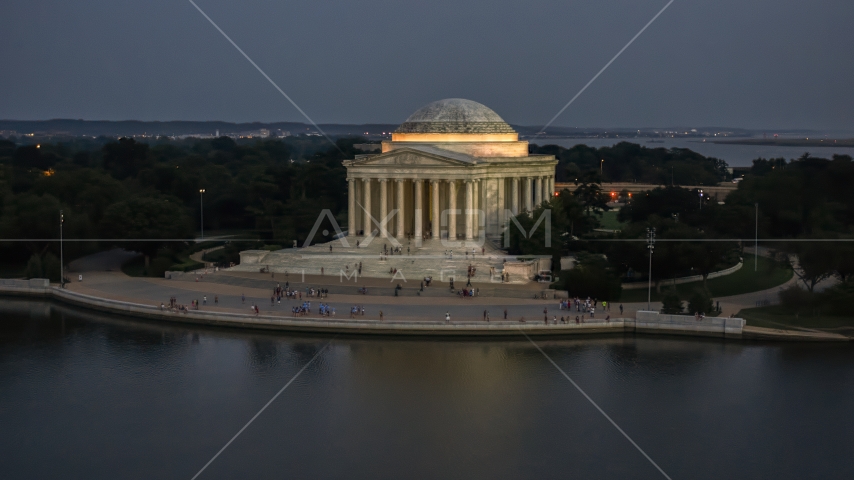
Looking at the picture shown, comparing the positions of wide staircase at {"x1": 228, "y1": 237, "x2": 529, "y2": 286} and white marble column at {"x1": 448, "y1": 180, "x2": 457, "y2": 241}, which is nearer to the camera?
wide staircase at {"x1": 228, "y1": 237, "x2": 529, "y2": 286}

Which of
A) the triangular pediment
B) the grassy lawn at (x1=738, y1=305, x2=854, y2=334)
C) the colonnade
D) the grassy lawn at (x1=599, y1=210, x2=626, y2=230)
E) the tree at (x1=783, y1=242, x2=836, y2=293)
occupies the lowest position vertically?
the grassy lawn at (x1=738, y1=305, x2=854, y2=334)

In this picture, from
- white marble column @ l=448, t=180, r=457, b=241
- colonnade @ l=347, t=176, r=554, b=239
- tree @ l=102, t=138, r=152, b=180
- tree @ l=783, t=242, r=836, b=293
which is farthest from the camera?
tree @ l=102, t=138, r=152, b=180

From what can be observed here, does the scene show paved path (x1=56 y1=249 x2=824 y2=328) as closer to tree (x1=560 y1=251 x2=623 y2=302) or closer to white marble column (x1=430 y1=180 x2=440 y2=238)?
tree (x1=560 y1=251 x2=623 y2=302)

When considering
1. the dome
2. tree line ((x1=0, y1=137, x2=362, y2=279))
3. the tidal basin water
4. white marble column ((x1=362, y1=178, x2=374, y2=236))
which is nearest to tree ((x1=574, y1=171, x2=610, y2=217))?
the dome

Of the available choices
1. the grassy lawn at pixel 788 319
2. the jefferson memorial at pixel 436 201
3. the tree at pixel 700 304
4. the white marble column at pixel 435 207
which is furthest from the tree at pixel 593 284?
the white marble column at pixel 435 207

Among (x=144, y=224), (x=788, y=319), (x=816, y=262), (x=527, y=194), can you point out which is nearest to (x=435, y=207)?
(x=527, y=194)

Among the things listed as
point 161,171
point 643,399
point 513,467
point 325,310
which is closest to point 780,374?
point 643,399
